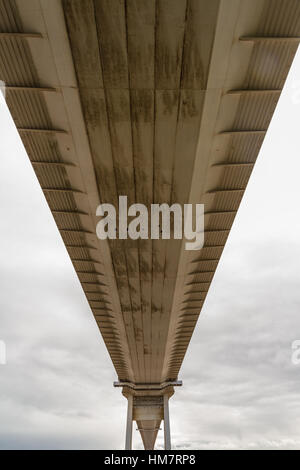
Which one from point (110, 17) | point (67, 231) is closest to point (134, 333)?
point (67, 231)

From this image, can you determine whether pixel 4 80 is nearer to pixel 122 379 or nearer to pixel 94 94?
pixel 94 94

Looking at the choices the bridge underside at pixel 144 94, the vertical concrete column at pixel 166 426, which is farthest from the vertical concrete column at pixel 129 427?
the bridge underside at pixel 144 94

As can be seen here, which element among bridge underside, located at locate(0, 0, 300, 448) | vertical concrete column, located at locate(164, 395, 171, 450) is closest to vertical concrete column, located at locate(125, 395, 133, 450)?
vertical concrete column, located at locate(164, 395, 171, 450)

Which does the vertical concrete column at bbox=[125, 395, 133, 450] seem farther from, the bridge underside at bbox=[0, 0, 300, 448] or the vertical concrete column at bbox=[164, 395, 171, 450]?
the bridge underside at bbox=[0, 0, 300, 448]

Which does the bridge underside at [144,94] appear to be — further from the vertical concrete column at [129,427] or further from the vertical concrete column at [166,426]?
the vertical concrete column at [166,426]

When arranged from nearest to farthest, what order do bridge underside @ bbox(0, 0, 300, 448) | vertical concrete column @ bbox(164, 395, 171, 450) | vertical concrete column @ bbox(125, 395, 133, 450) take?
bridge underside @ bbox(0, 0, 300, 448)
vertical concrete column @ bbox(125, 395, 133, 450)
vertical concrete column @ bbox(164, 395, 171, 450)

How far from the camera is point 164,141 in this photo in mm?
8469

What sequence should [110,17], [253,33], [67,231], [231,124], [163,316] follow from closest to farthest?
1. [110,17]
2. [253,33]
3. [231,124]
4. [67,231]
5. [163,316]

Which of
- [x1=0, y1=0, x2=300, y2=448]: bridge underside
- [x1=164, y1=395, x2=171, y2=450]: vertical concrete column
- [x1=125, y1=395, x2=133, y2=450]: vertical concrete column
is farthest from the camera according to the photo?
[x1=164, y1=395, x2=171, y2=450]: vertical concrete column

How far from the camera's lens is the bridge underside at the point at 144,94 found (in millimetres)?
5926

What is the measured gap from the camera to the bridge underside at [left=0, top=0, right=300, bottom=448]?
233 inches

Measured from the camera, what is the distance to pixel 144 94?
715 centimetres

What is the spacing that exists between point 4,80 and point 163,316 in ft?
52.6
